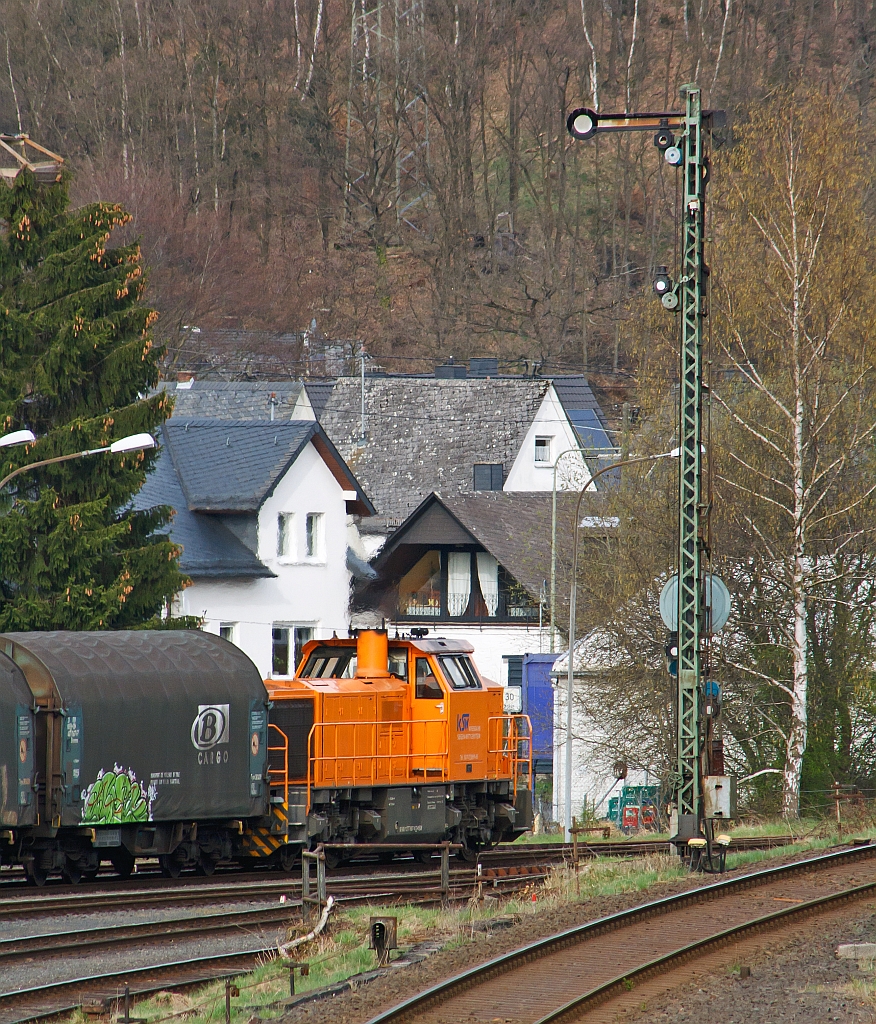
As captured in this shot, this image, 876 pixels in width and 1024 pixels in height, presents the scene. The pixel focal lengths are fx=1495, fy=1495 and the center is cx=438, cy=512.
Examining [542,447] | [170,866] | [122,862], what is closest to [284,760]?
[170,866]

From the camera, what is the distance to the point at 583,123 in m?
17.0

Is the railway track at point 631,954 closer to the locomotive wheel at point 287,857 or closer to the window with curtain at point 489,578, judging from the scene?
the locomotive wheel at point 287,857

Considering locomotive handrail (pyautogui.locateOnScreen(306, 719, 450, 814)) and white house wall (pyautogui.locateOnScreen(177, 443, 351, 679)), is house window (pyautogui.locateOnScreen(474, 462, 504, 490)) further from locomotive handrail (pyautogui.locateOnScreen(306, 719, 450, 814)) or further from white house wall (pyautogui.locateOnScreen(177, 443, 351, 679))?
locomotive handrail (pyautogui.locateOnScreen(306, 719, 450, 814))

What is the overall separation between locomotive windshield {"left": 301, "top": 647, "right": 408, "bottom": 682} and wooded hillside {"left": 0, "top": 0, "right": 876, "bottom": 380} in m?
49.4

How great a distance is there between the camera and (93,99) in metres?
76.8

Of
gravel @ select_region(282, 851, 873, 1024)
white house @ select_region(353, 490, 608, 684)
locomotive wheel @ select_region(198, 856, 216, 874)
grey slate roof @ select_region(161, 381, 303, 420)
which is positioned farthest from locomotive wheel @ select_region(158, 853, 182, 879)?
grey slate roof @ select_region(161, 381, 303, 420)

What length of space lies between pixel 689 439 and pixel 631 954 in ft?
20.8

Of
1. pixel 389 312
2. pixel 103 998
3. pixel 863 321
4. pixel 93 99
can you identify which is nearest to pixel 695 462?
pixel 103 998

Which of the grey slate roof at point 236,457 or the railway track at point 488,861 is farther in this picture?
the grey slate roof at point 236,457

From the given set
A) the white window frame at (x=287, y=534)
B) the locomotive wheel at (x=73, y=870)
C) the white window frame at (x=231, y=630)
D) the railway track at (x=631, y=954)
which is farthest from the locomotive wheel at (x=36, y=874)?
the white window frame at (x=287, y=534)

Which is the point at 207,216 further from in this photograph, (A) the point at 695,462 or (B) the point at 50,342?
(A) the point at 695,462

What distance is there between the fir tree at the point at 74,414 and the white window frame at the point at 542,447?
105 feet

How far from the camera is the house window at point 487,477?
189 ft

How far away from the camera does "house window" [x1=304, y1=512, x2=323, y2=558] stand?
46.2 metres
